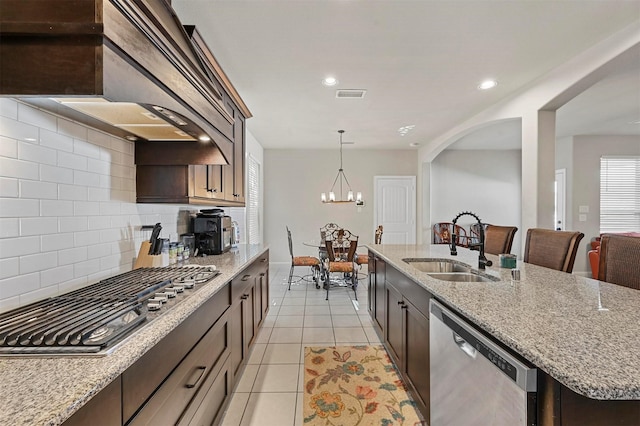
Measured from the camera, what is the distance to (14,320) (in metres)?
1.00

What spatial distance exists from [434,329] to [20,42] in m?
1.88

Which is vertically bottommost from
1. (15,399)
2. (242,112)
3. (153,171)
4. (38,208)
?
(15,399)

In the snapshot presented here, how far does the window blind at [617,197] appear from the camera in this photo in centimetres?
551

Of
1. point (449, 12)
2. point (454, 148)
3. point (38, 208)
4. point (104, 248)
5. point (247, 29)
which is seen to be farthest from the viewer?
point (454, 148)

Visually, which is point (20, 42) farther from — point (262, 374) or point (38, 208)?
point (262, 374)

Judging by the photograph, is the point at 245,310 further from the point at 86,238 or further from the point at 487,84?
the point at 487,84

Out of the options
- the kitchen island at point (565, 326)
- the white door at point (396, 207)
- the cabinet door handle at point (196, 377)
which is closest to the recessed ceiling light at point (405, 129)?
the white door at point (396, 207)

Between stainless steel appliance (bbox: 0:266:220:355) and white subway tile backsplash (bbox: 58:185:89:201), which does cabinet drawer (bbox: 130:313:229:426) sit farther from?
white subway tile backsplash (bbox: 58:185:89:201)

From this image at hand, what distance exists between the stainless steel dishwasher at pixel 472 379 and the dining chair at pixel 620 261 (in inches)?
41.0

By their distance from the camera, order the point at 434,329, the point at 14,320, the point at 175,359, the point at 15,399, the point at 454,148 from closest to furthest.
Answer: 1. the point at 15,399
2. the point at 14,320
3. the point at 175,359
4. the point at 434,329
5. the point at 454,148

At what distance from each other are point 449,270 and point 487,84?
7.30 feet

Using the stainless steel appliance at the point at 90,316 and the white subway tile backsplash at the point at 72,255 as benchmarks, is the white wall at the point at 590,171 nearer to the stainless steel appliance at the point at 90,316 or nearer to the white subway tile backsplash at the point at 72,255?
the stainless steel appliance at the point at 90,316

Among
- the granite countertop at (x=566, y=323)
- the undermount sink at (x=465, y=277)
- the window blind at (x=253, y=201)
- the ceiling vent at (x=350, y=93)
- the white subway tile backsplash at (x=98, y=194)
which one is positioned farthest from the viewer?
the window blind at (x=253, y=201)

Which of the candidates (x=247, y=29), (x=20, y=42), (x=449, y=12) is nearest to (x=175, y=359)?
(x=20, y=42)
